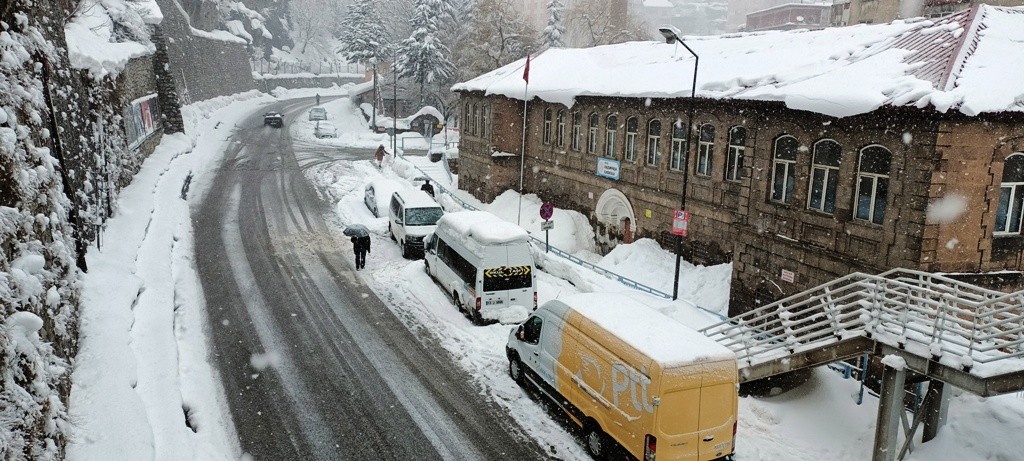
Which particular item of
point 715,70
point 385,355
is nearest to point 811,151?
point 715,70

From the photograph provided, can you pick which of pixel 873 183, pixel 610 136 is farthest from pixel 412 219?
pixel 873 183

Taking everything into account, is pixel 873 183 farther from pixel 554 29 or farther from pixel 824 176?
pixel 554 29

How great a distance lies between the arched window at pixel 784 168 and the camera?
18.1m

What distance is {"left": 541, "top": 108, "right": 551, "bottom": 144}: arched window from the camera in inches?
1251

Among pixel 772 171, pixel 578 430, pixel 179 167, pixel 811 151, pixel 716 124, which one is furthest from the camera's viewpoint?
pixel 179 167

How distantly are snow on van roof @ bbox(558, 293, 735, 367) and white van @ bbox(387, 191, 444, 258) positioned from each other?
36.7ft

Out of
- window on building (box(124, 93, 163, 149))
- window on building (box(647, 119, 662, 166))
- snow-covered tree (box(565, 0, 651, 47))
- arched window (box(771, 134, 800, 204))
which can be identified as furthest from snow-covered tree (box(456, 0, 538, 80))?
arched window (box(771, 134, 800, 204))

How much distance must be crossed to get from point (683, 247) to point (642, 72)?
774 cm

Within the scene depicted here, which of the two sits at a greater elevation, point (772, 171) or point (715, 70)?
point (715, 70)

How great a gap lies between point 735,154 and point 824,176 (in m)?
4.59

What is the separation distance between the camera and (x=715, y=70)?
23109 mm

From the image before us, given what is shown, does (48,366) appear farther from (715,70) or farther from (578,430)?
(715,70)

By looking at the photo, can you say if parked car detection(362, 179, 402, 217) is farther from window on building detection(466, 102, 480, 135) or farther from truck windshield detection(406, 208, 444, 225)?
window on building detection(466, 102, 480, 135)

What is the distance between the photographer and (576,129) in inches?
1163
